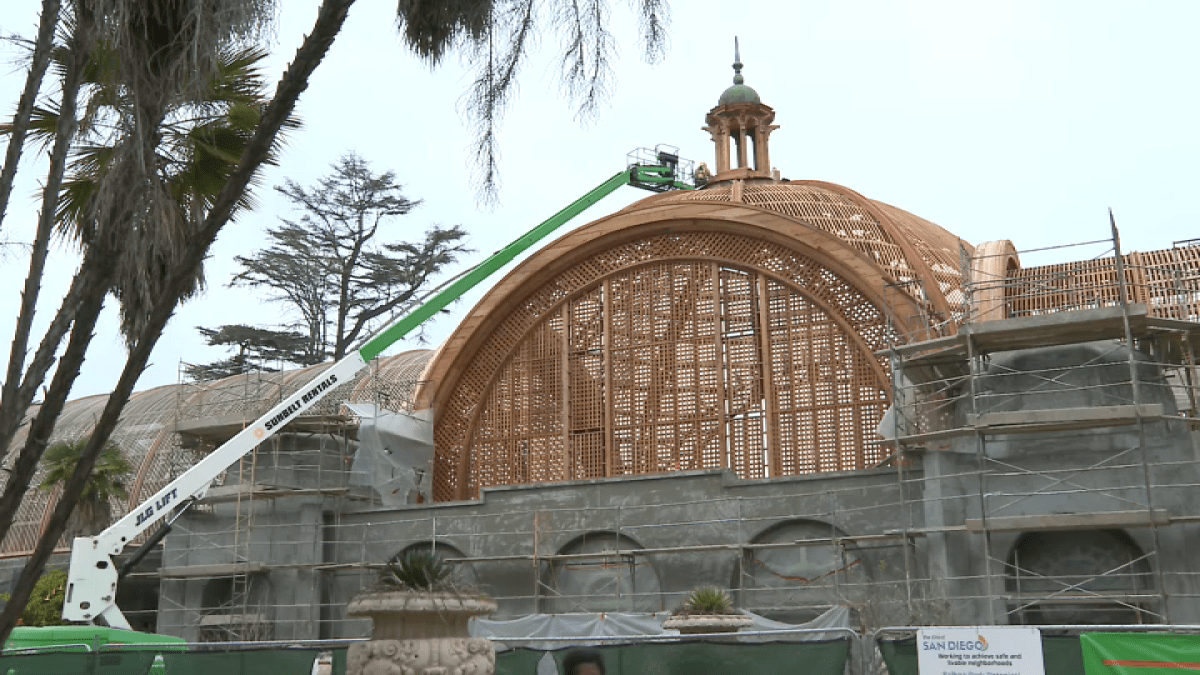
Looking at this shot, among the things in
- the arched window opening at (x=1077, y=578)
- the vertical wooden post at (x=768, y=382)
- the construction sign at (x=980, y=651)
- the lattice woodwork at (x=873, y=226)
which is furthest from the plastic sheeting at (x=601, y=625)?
the construction sign at (x=980, y=651)

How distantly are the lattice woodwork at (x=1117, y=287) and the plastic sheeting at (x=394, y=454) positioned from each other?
1036 centimetres

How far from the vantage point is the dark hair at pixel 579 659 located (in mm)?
9305

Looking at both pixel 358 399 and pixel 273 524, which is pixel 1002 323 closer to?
pixel 273 524

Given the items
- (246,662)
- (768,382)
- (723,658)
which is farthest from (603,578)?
(723,658)

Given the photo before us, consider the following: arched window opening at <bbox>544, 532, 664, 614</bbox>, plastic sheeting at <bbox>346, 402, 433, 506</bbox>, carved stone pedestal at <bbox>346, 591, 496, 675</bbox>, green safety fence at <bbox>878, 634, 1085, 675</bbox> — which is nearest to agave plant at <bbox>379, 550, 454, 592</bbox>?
carved stone pedestal at <bbox>346, 591, 496, 675</bbox>

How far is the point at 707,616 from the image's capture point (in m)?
14.8

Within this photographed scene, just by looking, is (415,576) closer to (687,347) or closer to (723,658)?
(723,658)

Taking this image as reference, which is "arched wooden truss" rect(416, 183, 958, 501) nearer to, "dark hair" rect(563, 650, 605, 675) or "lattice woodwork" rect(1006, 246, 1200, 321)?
"lattice woodwork" rect(1006, 246, 1200, 321)

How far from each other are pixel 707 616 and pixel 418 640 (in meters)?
6.28

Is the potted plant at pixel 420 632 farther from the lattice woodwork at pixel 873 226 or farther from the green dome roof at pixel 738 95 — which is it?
the green dome roof at pixel 738 95

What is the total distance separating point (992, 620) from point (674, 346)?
777cm

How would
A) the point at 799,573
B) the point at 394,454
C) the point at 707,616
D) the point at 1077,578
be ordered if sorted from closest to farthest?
1. the point at 707,616
2. the point at 1077,578
3. the point at 799,573
4. the point at 394,454

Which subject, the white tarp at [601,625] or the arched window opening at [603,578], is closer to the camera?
the white tarp at [601,625]

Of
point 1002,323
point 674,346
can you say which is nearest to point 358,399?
point 674,346
